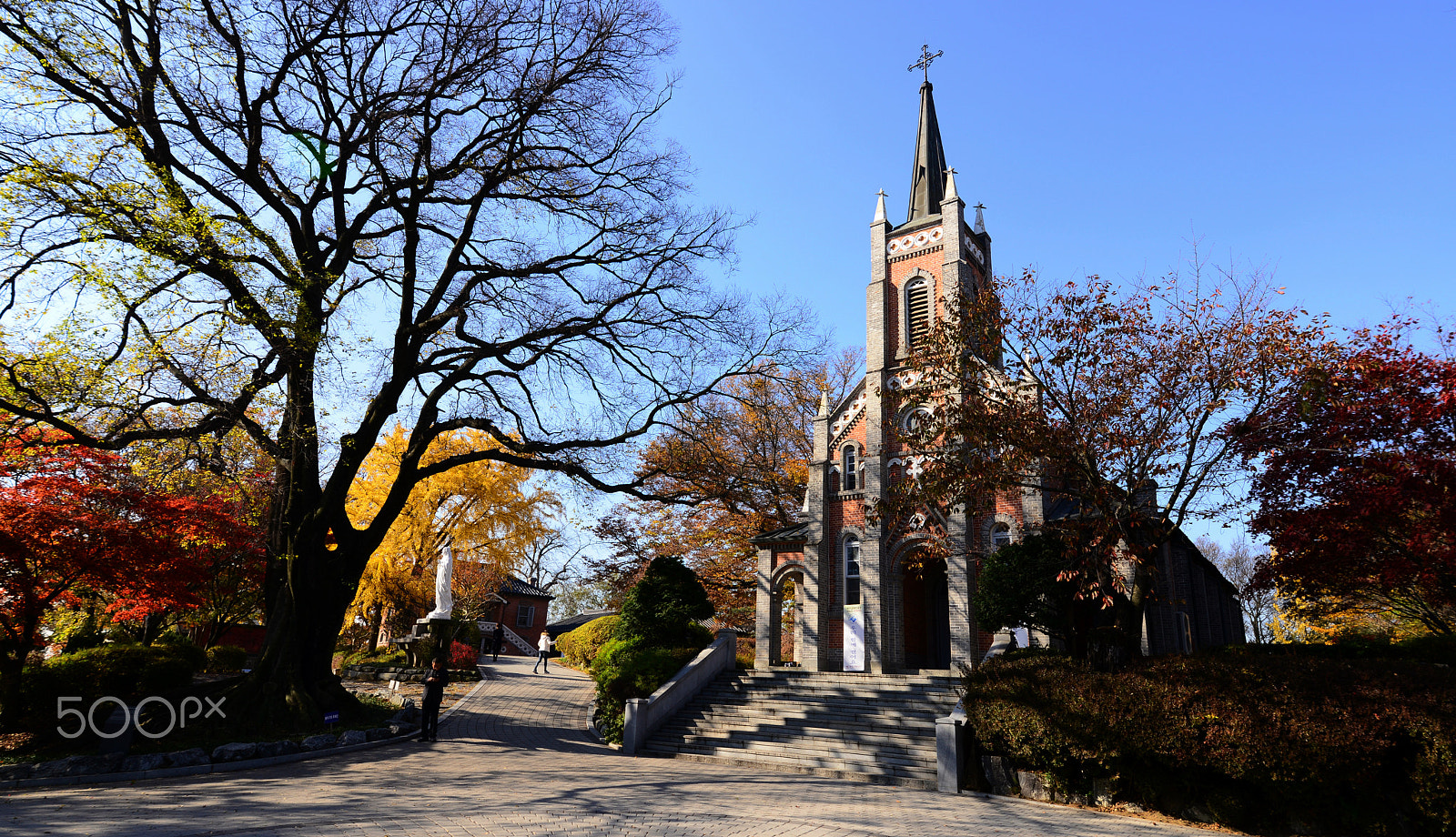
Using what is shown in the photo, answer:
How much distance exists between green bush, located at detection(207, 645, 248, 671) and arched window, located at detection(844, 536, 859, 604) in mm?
18004

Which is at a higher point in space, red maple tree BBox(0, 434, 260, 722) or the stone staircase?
red maple tree BBox(0, 434, 260, 722)

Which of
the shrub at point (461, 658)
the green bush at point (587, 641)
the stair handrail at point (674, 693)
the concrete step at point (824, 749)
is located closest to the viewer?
the concrete step at point (824, 749)

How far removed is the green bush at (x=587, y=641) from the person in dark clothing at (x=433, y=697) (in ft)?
61.1

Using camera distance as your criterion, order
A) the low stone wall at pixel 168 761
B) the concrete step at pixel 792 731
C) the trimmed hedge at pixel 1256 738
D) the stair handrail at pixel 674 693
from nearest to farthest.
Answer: the trimmed hedge at pixel 1256 738
the low stone wall at pixel 168 761
the concrete step at pixel 792 731
the stair handrail at pixel 674 693

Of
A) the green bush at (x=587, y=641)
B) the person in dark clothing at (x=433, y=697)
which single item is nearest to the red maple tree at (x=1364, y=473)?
the person in dark clothing at (x=433, y=697)

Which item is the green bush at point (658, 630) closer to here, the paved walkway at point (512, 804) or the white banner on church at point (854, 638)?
the white banner on church at point (854, 638)

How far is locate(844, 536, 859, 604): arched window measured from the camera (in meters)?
22.8

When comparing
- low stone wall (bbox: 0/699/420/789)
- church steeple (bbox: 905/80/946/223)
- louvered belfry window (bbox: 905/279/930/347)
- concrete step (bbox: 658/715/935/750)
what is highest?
church steeple (bbox: 905/80/946/223)

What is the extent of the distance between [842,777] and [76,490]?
42.4ft

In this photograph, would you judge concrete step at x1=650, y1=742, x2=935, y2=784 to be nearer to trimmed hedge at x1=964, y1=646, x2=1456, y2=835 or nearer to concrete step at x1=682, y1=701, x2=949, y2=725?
trimmed hedge at x1=964, y1=646, x2=1456, y2=835

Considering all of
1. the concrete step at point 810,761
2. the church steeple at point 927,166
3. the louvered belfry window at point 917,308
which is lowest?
the concrete step at point 810,761

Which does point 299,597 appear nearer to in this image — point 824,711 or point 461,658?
point 824,711

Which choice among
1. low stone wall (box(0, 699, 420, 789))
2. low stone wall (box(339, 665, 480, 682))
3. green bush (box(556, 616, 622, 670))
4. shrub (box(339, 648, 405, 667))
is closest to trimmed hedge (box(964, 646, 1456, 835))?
low stone wall (box(0, 699, 420, 789))

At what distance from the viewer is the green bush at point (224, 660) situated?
21.5m
